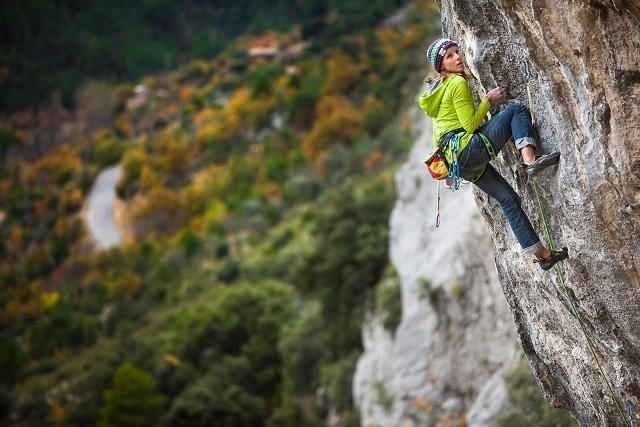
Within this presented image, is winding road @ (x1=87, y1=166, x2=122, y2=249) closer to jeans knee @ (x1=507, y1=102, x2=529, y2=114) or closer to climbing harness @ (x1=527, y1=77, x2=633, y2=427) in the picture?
climbing harness @ (x1=527, y1=77, x2=633, y2=427)

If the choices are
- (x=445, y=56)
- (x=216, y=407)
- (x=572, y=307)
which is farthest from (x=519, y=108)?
(x=216, y=407)

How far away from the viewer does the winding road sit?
261 feet

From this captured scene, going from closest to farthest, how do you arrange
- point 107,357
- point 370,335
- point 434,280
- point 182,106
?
point 434,280 < point 370,335 < point 107,357 < point 182,106

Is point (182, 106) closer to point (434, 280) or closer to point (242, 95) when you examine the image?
point (242, 95)

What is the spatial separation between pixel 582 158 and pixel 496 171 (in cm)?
150

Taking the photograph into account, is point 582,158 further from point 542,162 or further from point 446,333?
point 446,333

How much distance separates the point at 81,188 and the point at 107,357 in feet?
176

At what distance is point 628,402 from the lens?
8.27 meters

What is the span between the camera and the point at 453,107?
8359 mm

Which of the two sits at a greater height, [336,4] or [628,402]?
[336,4]

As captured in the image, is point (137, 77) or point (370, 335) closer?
point (370, 335)

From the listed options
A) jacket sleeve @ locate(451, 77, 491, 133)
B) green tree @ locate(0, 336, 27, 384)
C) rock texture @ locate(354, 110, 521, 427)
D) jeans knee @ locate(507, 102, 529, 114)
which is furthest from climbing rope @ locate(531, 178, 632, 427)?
green tree @ locate(0, 336, 27, 384)

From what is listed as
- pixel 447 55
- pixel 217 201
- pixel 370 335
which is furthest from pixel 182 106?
pixel 447 55

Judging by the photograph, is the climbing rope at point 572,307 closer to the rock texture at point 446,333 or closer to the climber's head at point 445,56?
the climber's head at point 445,56
